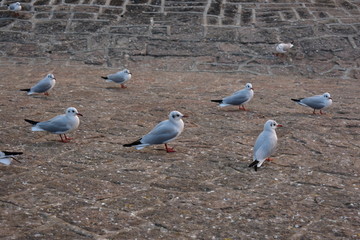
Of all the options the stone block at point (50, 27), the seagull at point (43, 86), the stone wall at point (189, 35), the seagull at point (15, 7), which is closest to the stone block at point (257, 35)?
the stone wall at point (189, 35)

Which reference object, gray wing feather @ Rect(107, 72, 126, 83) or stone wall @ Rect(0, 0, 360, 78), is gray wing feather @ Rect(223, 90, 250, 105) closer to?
gray wing feather @ Rect(107, 72, 126, 83)

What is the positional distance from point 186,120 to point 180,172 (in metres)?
1.79

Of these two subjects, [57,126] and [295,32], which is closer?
[57,126]

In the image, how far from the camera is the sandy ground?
12.7 ft

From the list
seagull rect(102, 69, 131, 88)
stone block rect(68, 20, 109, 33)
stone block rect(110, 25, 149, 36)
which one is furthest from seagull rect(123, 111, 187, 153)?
stone block rect(68, 20, 109, 33)

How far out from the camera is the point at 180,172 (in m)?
4.91

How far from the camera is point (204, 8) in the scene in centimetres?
1072

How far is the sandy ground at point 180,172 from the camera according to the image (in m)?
3.88

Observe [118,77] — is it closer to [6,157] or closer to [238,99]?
[238,99]

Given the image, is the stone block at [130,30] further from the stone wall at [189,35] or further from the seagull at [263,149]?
the seagull at [263,149]

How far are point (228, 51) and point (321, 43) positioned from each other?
1569 millimetres

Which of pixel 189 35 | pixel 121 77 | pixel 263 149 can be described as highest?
pixel 263 149

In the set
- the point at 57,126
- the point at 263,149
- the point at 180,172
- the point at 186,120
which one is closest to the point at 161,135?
the point at 180,172

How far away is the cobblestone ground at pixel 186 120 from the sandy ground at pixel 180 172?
0.05 ft
